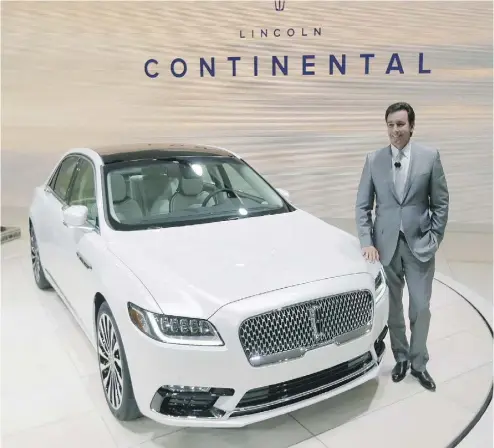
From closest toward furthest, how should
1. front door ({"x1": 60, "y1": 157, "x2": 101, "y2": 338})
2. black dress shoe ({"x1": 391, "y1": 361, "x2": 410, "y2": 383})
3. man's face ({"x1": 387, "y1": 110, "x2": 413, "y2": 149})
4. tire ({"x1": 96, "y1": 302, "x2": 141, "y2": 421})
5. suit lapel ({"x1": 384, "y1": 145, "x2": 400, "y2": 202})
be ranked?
tire ({"x1": 96, "y1": 302, "x2": 141, "y2": 421}), man's face ({"x1": 387, "y1": 110, "x2": 413, "y2": 149}), suit lapel ({"x1": 384, "y1": 145, "x2": 400, "y2": 202}), front door ({"x1": 60, "y1": 157, "x2": 101, "y2": 338}), black dress shoe ({"x1": 391, "y1": 361, "x2": 410, "y2": 383})

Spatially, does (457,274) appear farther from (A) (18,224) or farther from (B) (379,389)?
(A) (18,224)

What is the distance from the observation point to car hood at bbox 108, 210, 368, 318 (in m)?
1.97

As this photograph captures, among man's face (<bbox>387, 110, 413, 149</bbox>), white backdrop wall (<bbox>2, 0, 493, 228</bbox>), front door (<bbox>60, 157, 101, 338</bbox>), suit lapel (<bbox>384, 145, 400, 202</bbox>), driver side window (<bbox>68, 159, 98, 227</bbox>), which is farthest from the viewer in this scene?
white backdrop wall (<bbox>2, 0, 493, 228</bbox>)

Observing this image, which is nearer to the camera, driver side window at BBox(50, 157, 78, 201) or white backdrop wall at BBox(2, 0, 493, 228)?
driver side window at BBox(50, 157, 78, 201)

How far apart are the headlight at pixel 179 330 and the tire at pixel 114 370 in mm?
244

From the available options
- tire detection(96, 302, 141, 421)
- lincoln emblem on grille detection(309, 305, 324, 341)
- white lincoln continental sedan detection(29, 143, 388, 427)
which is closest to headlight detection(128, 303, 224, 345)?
white lincoln continental sedan detection(29, 143, 388, 427)

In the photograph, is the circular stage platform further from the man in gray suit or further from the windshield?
the windshield

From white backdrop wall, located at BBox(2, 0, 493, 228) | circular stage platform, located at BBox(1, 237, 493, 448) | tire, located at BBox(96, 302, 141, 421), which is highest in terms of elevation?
white backdrop wall, located at BBox(2, 0, 493, 228)

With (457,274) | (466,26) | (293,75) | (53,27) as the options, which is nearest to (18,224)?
(53,27)

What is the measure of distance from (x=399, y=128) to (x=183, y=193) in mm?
1238

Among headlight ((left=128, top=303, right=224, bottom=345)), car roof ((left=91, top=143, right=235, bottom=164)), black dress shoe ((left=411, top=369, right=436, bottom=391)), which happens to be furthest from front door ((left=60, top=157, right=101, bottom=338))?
black dress shoe ((left=411, top=369, right=436, bottom=391))

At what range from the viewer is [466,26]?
202 inches

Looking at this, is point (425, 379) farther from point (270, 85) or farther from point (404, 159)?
point (270, 85)

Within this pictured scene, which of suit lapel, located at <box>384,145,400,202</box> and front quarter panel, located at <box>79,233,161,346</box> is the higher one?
suit lapel, located at <box>384,145,400,202</box>
